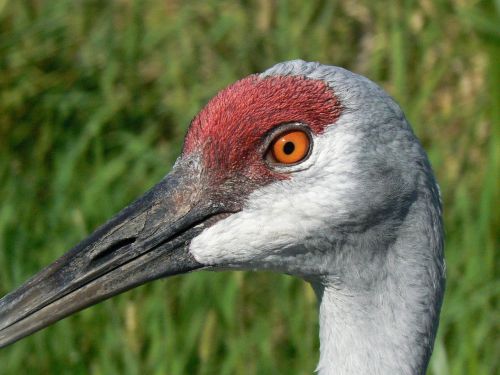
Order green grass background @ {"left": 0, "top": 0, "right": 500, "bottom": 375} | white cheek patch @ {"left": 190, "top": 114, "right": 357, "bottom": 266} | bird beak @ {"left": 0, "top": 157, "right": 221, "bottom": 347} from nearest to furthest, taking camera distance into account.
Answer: white cheek patch @ {"left": 190, "top": 114, "right": 357, "bottom": 266} → bird beak @ {"left": 0, "top": 157, "right": 221, "bottom": 347} → green grass background @ {"left": 0, "top": 0, "right": 500, "bottom": 375}

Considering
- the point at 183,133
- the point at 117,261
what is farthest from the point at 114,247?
the point at 183,133

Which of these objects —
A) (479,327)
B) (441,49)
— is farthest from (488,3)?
(479,327)

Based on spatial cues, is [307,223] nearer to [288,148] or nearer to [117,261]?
→ [288,148]

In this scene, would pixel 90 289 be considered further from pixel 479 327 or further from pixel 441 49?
pixel 441 49

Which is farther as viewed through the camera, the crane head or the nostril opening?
the nostril opening

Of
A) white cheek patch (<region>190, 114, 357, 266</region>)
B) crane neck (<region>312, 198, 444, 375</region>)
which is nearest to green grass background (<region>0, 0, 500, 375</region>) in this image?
crane neck (<region>312, 198, 444, 375</region>)

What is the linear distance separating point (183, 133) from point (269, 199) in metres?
2.79

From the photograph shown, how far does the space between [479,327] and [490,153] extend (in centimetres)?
114

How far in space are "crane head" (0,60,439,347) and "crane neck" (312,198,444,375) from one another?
0.05 metres

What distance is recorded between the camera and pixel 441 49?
653 centimetres

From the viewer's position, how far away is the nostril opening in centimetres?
343

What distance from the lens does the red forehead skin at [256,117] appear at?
11.0ft

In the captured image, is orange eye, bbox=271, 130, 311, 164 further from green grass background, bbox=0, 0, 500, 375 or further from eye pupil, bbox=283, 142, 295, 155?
green grass background, bbox=0, 0, 500, 375

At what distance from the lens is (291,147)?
3.36 m
